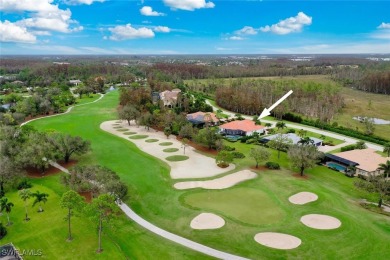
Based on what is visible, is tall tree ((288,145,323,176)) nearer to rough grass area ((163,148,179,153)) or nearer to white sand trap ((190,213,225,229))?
white sand trap ((190,213,225,229))

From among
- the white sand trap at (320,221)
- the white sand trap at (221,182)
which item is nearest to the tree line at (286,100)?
the white sand trap at (221,182)

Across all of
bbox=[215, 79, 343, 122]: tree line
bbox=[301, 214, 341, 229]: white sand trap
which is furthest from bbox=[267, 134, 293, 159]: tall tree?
bbox=[215, 79, 343, 122]: tree line

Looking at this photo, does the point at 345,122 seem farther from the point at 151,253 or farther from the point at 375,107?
the point at 151,253

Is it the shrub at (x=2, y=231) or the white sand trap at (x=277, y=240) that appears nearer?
the white sand trap at (x=277, y=240)

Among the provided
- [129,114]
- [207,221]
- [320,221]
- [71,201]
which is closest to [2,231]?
[71,201]

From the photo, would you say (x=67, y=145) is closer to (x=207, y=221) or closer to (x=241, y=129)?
(x=207, y=221)

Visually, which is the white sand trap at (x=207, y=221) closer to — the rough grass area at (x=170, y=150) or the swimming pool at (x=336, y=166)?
the rough grass area at (x=170, y=150)

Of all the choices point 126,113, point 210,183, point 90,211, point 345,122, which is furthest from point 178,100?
point 90,211
